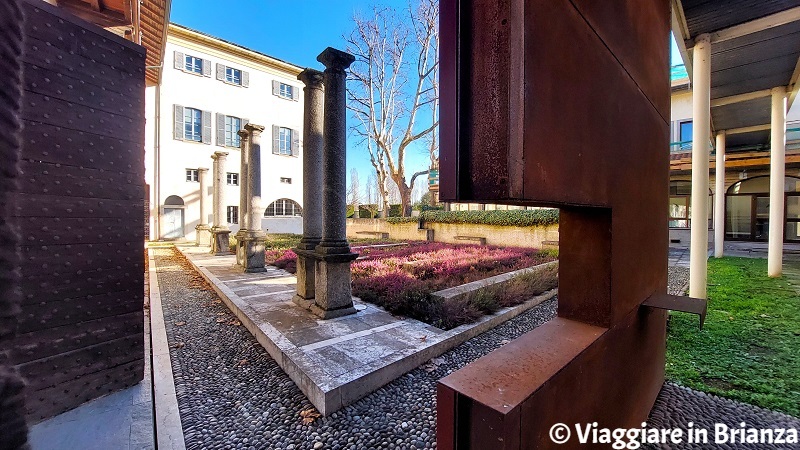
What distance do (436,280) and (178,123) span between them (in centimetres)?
1723

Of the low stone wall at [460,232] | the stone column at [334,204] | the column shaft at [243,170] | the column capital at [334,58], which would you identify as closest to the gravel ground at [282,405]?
the stone column at [334,204]

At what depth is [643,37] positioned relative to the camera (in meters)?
1.95

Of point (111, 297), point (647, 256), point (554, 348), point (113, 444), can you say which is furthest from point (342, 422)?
point (647, 256)

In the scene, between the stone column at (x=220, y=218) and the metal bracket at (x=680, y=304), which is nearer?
the metal bracket at (x=680, y=304)

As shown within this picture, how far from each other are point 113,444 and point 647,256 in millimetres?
3711

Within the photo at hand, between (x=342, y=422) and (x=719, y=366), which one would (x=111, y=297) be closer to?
(x=342, y=422)

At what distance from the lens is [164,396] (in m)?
2.81

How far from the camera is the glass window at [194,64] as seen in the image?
58.3 ft

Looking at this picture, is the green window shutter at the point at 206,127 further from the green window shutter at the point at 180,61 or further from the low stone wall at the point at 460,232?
the low stone wall at the point at 460,232

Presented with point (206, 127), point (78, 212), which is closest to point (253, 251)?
point (78, 212)

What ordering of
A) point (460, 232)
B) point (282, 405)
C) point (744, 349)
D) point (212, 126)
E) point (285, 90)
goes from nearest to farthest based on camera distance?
point (282, 405), point (744, 349), point (460, 232), point (212, 126), point (285, 90)

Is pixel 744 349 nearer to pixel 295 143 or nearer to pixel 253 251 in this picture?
pixel 253 251

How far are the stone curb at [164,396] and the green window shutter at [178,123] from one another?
1593 cm

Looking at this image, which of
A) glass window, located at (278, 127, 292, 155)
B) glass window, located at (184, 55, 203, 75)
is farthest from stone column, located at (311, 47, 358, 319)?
glass window, located at (278, 127, 292, 155)
